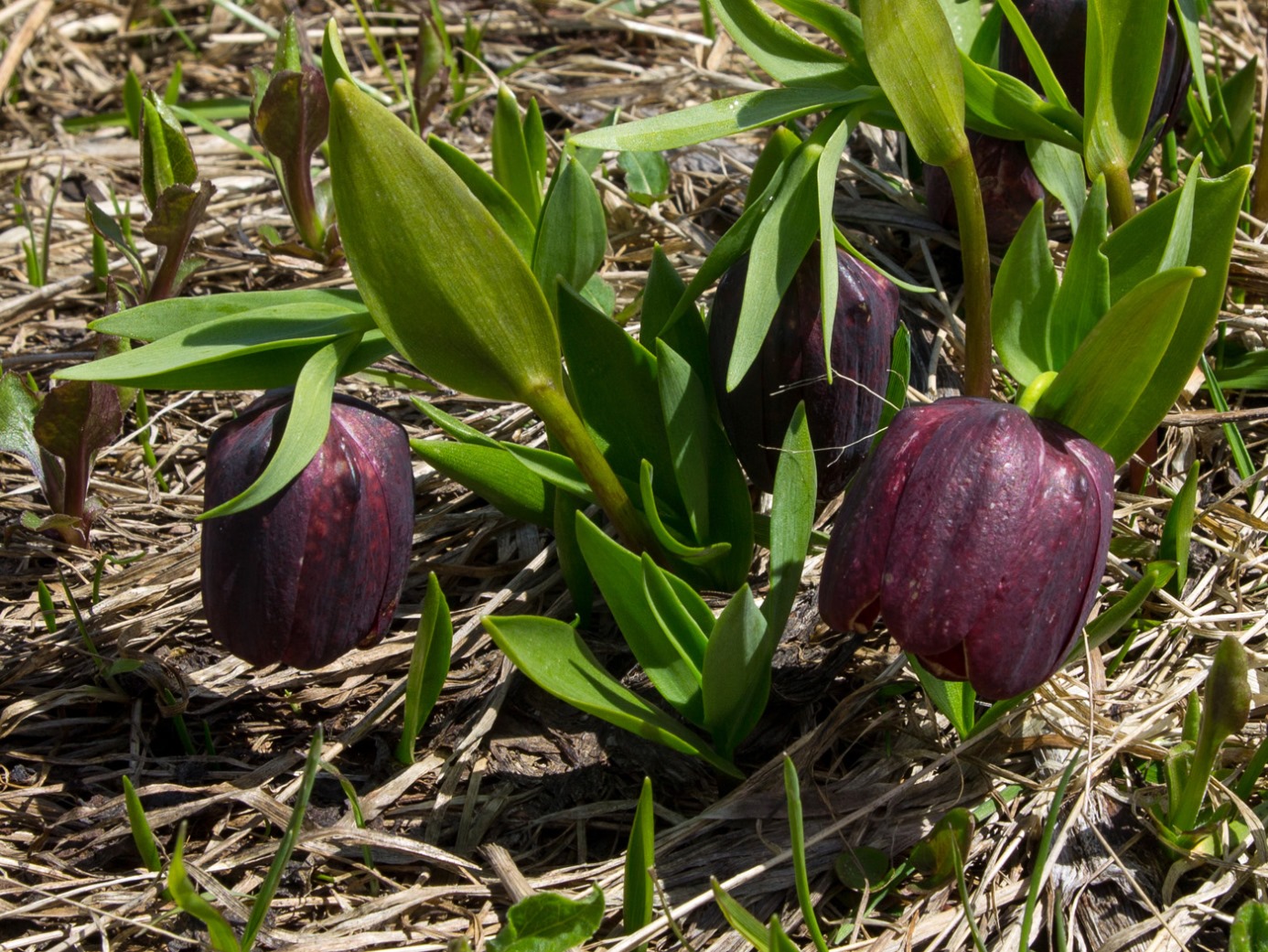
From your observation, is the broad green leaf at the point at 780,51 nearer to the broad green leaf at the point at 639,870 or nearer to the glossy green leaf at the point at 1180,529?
the glossy green leaf at the point at 1180,529

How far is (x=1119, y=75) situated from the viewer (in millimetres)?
1230

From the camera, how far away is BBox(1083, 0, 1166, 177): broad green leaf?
1193 millimetres

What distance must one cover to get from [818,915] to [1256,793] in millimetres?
418

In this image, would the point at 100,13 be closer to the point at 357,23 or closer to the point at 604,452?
the point at 357,23

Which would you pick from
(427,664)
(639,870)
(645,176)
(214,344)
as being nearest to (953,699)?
(639,870)

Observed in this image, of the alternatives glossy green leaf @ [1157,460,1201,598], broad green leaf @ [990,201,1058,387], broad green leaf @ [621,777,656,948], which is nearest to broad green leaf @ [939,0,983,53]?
broad green leaf @ [990,201,1058,387]

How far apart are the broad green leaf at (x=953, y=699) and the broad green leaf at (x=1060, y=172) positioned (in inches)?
19.8

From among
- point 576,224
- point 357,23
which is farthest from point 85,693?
point 357,23

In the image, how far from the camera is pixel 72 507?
1509 mm

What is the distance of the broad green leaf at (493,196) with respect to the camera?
1267mm

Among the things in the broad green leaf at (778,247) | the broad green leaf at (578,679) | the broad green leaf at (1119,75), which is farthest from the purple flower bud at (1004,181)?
the broad green leaf at (578,679)

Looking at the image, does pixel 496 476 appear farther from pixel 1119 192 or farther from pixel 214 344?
pixel 1119 192

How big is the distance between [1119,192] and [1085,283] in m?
0.23

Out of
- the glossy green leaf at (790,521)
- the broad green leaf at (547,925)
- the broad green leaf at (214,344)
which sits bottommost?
the broad green leaf at (547,925)
